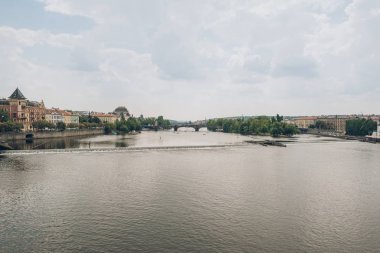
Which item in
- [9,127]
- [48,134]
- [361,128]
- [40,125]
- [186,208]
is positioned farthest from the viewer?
[361,128]

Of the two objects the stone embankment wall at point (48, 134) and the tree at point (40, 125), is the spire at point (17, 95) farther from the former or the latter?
the stone embankment wall at point (48, 134)

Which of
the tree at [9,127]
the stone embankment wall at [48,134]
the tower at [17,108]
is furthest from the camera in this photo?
the tower at [17,108]

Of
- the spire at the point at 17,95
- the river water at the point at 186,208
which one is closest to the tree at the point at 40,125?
the spire at the point at 17,95

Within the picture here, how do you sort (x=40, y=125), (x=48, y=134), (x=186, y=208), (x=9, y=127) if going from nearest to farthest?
(x=186, y=208)
(x=9, y=127)
(x=48, y=134)
(x=40, y=125)

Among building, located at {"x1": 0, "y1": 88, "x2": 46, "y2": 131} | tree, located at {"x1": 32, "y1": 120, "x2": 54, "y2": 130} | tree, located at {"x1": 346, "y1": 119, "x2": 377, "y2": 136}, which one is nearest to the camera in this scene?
tree, located at {"x1": 32, "y1": 120, "x2": 54, "y2": 130}

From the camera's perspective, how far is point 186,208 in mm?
37219

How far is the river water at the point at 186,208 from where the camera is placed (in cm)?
2814

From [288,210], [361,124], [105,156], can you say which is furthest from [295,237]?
[361,124]

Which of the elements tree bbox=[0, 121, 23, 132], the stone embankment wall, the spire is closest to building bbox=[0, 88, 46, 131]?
the spire

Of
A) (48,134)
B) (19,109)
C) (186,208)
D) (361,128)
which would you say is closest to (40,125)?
(48,134)

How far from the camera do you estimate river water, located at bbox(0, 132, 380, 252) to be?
28.1 meters

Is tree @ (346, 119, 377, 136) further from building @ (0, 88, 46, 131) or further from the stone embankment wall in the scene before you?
building @ (0, 88, 46, 131)

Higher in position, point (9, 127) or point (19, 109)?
point (19, 109)

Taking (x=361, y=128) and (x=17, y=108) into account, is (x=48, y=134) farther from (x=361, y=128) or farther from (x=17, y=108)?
(x=361, y=128)
